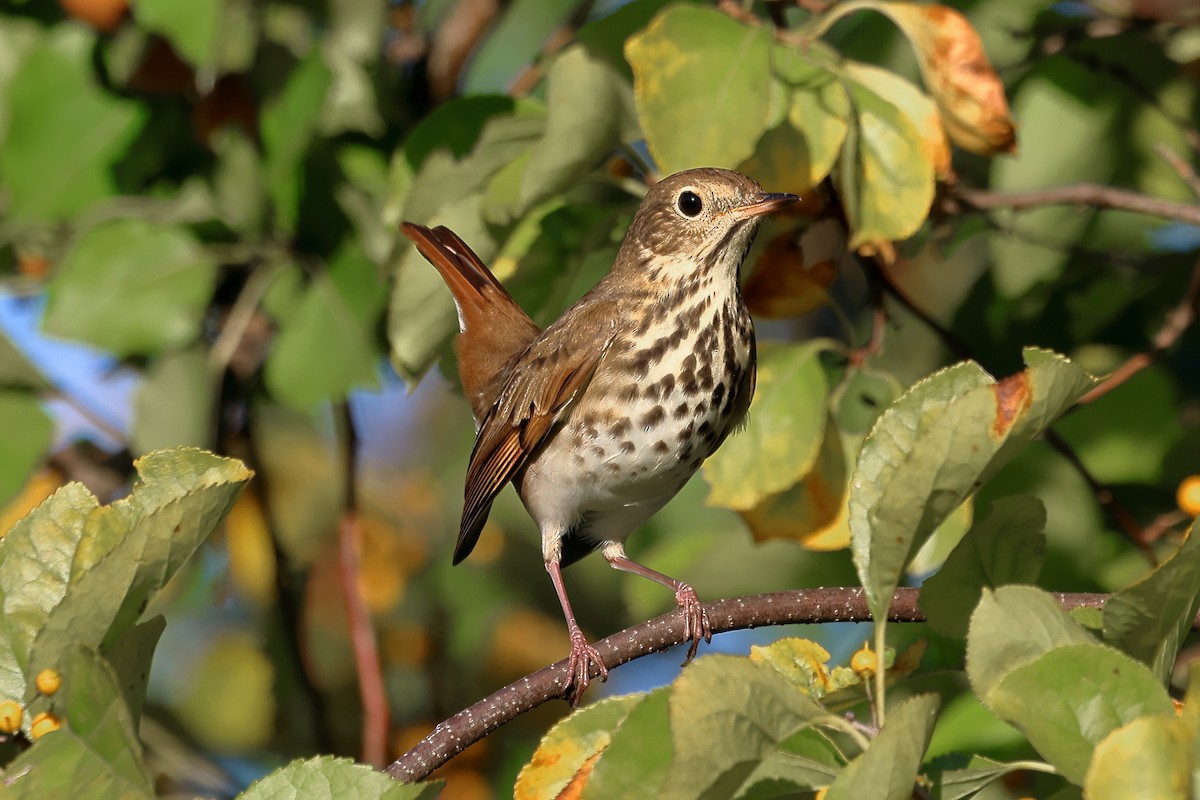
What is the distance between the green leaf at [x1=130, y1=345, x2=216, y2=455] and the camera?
12.8 ft

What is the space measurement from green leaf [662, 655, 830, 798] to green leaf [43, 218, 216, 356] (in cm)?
266

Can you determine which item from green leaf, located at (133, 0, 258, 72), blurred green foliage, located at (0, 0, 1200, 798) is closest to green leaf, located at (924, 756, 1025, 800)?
blurred green foliage, located at (0, 0, 1200, 798)

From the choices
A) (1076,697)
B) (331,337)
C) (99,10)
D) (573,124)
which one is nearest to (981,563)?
(1076,697)

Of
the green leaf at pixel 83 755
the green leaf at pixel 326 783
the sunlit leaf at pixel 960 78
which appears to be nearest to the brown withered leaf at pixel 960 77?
the sunlit leaf at pixel 960 78

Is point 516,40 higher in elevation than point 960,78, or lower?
lower

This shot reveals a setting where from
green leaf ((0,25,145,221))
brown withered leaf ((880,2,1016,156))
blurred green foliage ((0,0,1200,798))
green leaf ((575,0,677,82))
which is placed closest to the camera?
blurred green foliage ((0,0,1200,798))

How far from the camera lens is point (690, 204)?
381cm

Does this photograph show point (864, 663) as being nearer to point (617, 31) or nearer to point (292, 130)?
point (617, 31)

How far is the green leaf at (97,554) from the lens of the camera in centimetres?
189

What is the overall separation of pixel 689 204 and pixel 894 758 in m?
2.37

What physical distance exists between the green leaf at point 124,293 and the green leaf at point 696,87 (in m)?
1.66

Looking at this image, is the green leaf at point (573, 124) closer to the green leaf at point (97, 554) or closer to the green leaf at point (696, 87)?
the green leaf at point (696, 87)

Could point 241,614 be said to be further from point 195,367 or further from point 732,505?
point 732,505

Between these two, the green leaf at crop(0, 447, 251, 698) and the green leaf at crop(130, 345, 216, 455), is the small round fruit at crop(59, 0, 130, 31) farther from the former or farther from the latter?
the green leaf at crop(0, 447, 251, 698)
